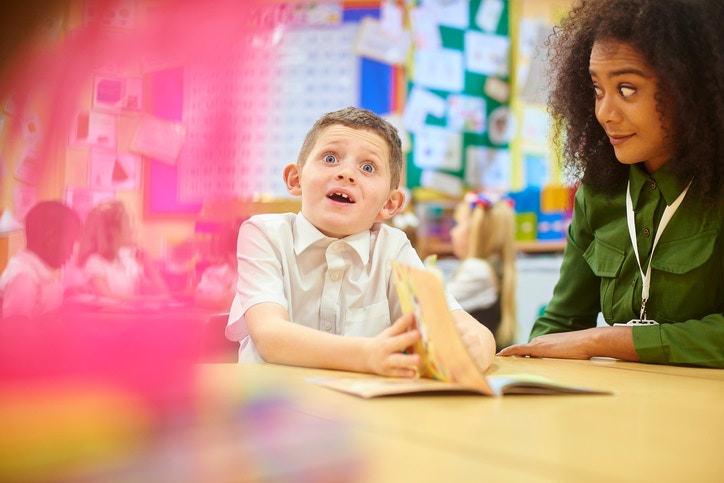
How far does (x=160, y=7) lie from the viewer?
28cm

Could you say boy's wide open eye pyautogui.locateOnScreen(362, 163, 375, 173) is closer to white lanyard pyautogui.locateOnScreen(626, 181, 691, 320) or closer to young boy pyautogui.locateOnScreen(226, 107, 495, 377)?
young boy pyautogui.locateOnScreen(226, 107, 495, 377)

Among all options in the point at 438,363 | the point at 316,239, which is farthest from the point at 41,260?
the point at 316,239

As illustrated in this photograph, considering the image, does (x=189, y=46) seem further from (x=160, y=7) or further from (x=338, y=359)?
(x=338, y=359)

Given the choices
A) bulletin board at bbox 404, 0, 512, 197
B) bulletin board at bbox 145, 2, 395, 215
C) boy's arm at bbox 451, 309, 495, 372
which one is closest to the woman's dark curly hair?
boy's arm at bbox 451, 309, 495, 372

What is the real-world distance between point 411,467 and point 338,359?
0.46 meters

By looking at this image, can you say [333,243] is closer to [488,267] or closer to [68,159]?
[68,159]

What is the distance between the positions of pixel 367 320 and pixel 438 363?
44cm

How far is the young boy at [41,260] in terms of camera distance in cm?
29

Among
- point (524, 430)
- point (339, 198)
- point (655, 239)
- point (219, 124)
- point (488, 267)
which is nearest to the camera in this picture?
point (219, 124)

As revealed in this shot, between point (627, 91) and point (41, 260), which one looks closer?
point (41, 260)

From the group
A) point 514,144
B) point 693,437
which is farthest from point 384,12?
point 693,437

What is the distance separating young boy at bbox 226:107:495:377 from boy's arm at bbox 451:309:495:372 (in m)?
0.03

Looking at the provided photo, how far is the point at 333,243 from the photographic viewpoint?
1.12 meters

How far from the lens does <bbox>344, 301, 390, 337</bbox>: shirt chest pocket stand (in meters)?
1.12
